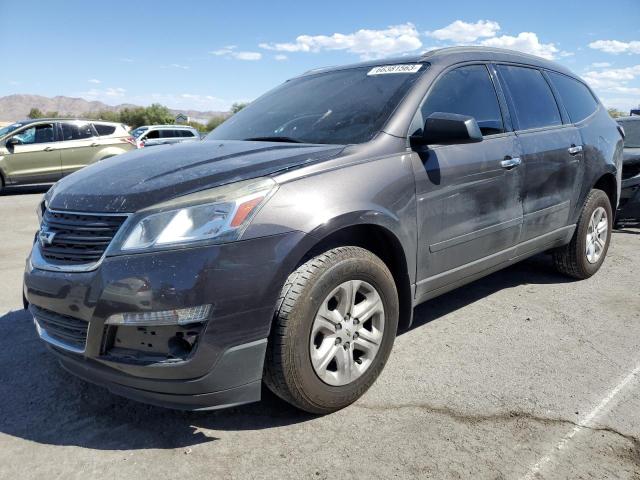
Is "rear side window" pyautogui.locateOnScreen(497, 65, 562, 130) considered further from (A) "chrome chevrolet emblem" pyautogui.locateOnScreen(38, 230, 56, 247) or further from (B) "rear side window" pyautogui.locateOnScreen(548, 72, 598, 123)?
(A) "chrome chevrolet emblem" pyautogui.locateOnScreen(38, 230, 56, 247)

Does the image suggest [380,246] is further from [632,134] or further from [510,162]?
[632,134]

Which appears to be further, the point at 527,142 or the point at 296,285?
the point at 527,142

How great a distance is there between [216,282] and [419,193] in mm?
1297

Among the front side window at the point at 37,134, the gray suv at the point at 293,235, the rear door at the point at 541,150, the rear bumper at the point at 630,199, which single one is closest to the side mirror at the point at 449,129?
the gray suv at the point at 293,235

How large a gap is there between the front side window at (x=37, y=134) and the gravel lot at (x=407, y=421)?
10.1 m

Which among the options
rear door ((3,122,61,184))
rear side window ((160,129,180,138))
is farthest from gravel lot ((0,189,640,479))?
rear side window ((160,129,180,138))

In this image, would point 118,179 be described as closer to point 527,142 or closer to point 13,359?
point 13,359

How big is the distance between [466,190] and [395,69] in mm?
893

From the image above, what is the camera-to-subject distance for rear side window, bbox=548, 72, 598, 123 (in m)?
4.42

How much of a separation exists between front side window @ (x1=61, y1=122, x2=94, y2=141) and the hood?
1082 cm

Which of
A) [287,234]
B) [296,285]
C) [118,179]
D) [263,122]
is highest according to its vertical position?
[263,122]

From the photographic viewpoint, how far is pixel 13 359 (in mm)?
3178

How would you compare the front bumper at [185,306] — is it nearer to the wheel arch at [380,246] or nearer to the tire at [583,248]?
the wheel arch at [380,246]

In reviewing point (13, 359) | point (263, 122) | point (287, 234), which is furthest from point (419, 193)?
point (13, 359)
